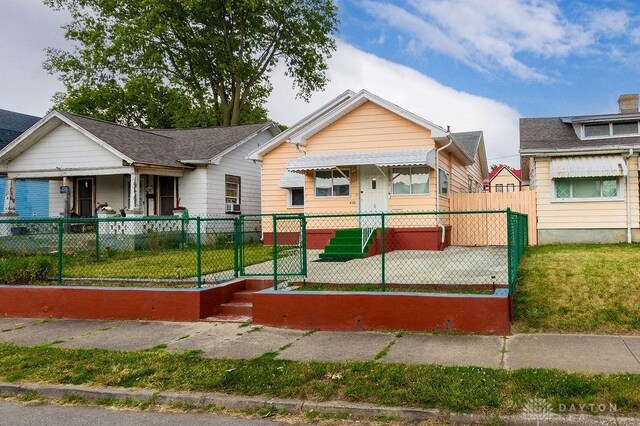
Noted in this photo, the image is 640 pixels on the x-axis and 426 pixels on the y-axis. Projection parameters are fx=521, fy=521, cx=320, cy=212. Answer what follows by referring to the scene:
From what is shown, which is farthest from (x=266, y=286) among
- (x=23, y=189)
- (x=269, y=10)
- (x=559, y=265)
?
(x=269, y=10)

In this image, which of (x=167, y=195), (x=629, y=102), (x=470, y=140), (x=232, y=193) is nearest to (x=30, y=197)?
(x=167, y=195)

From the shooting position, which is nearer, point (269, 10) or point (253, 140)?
point (253, 140)

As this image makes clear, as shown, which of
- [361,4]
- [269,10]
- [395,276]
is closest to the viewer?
[395,276]

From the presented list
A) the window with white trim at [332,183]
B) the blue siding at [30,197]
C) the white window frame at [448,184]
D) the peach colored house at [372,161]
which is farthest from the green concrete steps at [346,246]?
the blue siding at [30,197]

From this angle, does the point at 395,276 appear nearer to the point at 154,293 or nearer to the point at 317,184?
the point at 154,293

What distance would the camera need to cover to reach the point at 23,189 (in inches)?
966

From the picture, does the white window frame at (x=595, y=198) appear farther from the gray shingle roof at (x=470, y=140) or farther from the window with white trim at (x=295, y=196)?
the window with white trim at (x=295, y=196)

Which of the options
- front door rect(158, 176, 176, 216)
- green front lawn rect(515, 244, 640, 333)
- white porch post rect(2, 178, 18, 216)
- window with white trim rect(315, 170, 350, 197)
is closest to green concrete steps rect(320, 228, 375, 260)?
window with white trim rect(315, 170, 350, 197)

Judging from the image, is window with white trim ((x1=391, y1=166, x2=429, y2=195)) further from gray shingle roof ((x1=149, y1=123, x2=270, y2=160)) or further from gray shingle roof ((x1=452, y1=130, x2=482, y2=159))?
gray shingle roof ((x1=452, y1=130, x2=482, y2=159))

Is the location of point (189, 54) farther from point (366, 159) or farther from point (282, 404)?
point (282, 404)

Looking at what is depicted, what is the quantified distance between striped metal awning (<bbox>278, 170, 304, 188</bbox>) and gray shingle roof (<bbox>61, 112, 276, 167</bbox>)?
298 centimetres

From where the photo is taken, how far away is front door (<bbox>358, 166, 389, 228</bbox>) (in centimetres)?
1653

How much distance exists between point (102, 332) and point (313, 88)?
32.0 m

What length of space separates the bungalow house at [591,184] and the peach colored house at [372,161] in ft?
10.2
